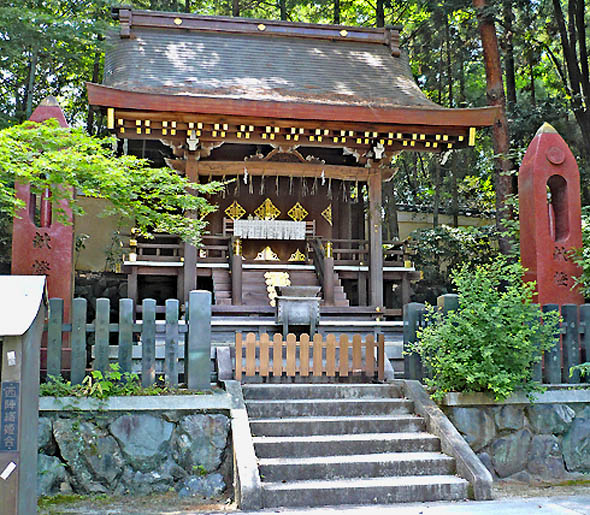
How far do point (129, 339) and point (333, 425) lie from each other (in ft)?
8.01

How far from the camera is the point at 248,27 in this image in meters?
15.9

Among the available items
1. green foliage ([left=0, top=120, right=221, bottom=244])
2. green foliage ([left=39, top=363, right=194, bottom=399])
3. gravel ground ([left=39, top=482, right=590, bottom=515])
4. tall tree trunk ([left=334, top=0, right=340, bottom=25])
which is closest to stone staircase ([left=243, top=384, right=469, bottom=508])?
gravel ground ([left=39, top=482, right=590, bottom=515])

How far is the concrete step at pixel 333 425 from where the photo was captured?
22.2 feet

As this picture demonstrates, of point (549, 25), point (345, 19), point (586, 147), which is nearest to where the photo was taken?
point (586, 147)

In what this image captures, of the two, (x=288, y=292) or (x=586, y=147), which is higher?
(x=586, y=147)

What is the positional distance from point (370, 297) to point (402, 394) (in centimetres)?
503

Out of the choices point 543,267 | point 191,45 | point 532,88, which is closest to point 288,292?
point 543,267

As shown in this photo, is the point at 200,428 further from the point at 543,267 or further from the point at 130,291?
the point at 130,291

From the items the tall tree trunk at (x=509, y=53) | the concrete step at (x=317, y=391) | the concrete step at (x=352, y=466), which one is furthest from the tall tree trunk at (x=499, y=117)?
the concrete step at (x=352, y=466)

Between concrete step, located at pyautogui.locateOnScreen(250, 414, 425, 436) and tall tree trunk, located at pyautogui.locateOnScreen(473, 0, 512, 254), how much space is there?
8.54 m

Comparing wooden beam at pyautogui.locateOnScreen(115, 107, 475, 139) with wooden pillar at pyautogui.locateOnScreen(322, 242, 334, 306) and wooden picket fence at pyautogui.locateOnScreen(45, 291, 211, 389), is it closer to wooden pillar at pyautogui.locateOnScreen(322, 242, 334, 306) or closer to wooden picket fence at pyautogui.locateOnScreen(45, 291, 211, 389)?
wooden pillar at pyautogui.locateOnScreen(322, 242, 334, 306)

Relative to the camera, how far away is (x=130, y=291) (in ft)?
41.5

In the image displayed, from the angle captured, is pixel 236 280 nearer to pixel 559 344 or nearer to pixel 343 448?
pixel 343 448

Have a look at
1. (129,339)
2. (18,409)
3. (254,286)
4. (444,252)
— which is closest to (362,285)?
(254,286)
